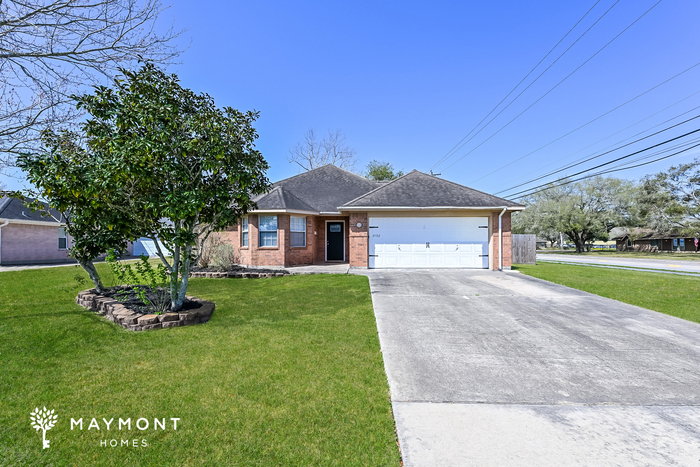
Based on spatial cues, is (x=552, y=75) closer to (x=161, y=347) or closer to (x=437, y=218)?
(x=437, y=218)

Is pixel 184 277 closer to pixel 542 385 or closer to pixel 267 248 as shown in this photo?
pixel 542 385

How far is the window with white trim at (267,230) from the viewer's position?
1344 cm

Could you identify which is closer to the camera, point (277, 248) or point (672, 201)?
point (277, 248)

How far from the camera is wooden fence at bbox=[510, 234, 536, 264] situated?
17156 mm

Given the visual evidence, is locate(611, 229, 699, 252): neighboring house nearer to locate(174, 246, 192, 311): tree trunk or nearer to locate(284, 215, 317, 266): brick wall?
locate(284, 215, 317, 266): brick wall

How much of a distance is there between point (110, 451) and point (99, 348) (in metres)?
2.41

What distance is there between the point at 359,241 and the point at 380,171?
77.6 feet

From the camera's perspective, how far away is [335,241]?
15820 millimetres

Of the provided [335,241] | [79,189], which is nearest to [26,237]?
[335,241]

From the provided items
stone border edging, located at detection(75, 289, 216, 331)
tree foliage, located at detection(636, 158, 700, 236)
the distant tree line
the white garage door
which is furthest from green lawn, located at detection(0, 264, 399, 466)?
tree foliage, located at detection(636, 158, 700, 236)

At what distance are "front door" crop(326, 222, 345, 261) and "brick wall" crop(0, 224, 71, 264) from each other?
42.1 ft

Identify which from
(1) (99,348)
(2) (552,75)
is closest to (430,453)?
(1) (99,348)

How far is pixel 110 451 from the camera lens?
211cm

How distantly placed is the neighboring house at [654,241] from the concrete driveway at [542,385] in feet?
163
